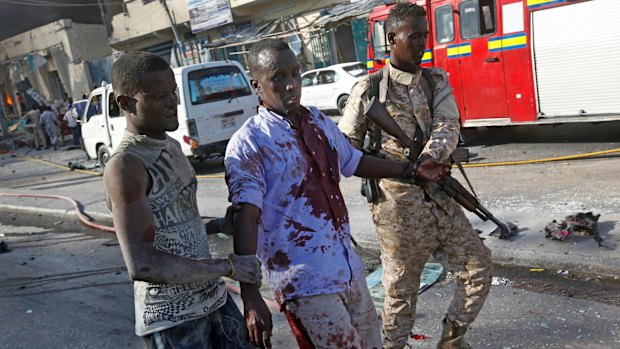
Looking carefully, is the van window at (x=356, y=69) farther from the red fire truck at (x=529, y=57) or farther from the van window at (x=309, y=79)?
the red fire truck at (x=529, y=57)

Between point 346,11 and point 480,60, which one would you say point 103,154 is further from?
point 346,11

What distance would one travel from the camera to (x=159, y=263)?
6.11ft

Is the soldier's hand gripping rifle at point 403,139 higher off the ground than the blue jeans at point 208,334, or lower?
higher

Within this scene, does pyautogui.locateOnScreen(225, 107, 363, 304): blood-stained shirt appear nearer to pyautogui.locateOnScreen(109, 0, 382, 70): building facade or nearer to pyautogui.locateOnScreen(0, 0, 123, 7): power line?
pyautogui.locateOnScreen(109, 0, 382, 70): building facade

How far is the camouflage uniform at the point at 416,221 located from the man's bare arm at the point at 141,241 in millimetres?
1161

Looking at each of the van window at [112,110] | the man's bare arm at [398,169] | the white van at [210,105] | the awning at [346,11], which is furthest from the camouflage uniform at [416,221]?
the awning at [346,11]

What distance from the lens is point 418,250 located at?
292 centimetres

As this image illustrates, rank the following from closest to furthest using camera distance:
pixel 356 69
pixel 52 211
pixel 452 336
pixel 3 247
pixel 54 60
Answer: pixel 452 336 → pixel 3 247 → pixel 52 211 → pixel 356 69 → pixel 54 60

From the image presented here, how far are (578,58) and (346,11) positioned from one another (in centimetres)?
1046

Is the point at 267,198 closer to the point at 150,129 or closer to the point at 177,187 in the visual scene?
the point at 177,187

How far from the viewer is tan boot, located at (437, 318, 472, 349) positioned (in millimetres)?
2969

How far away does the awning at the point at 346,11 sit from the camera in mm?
17172

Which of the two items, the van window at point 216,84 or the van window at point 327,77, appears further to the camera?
the van window at point 327,77

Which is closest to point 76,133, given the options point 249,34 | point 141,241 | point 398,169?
point 249,34
